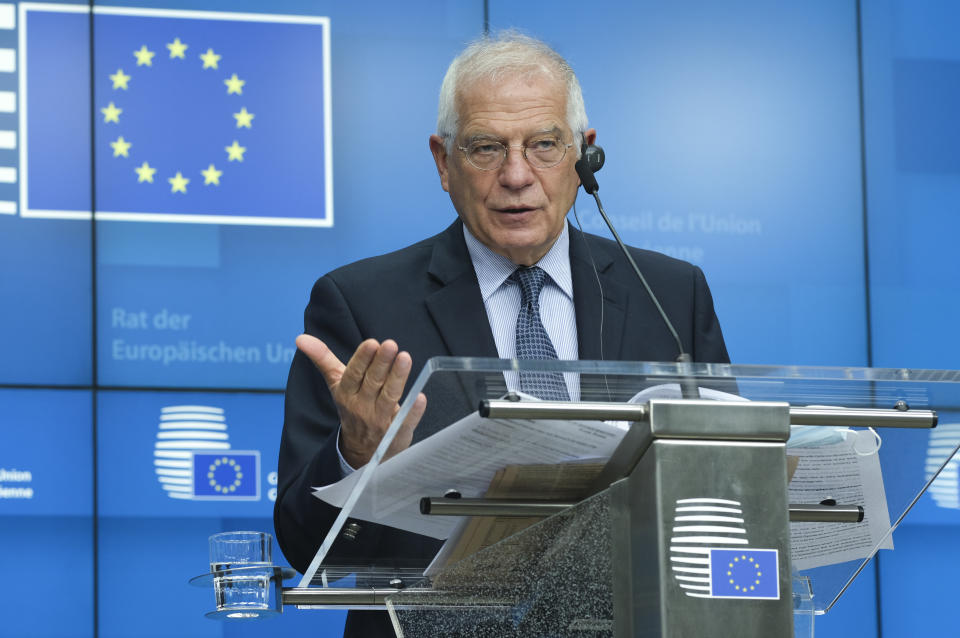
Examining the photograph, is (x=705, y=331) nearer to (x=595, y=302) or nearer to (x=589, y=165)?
(x=595, y=302)

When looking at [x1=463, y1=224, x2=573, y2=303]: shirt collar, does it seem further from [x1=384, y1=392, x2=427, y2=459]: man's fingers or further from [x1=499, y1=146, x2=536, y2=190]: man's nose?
[x1=384, y1=392, x2=427, y2=459]: man's fingers

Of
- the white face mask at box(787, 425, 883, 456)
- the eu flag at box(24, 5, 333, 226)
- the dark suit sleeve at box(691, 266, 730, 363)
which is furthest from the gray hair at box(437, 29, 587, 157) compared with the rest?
the eu flag at box(24, 5, 333, 226)

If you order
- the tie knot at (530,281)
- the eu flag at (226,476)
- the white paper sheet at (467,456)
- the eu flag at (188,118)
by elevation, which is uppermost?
the eu flag at (188,118)

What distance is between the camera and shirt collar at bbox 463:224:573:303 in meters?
2.13

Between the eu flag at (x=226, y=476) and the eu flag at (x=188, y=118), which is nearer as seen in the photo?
the eu flag at (x=226, y=476)

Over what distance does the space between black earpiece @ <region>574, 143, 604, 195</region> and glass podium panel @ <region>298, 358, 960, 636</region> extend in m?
0.58

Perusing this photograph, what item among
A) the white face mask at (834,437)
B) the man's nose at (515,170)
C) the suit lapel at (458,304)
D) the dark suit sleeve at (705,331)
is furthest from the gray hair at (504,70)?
the white face mask at (834,437)

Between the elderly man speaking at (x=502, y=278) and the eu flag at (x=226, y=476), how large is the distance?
5.97 ft

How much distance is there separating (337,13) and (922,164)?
2.23 meters

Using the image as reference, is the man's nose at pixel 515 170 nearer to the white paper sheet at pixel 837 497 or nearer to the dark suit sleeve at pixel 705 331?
the dark suit sleeve at pixel 705 331

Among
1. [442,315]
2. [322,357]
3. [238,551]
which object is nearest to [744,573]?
[322,357]

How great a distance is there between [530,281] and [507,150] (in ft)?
0.90

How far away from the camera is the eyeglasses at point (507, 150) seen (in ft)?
7.36

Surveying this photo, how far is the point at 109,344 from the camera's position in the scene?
393cm
